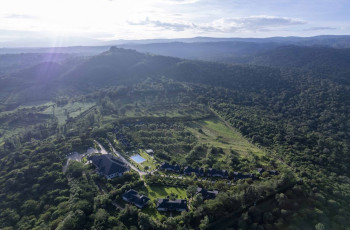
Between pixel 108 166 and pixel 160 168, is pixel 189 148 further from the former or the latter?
pixel 108 166

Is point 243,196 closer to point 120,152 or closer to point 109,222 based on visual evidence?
point 109,222

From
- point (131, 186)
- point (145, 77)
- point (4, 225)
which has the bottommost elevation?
point (4, 225)

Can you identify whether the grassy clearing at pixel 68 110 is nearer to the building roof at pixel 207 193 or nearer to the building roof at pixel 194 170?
the building roof at pixel 194 170

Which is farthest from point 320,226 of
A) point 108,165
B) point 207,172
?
point 108,165

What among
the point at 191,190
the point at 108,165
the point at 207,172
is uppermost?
the point at 108,165

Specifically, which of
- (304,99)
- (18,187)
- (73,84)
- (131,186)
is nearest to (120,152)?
(131,186)

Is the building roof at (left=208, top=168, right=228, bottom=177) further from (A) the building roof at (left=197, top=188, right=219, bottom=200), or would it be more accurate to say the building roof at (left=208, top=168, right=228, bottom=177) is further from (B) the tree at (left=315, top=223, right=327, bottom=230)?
(B) the tree at (left=315, top=223, right=327, bottom=230)
